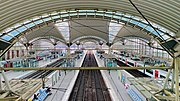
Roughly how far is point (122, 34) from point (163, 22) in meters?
28.8

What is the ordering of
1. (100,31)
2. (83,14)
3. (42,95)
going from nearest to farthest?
(42,95) < (83,14) < (100,31)

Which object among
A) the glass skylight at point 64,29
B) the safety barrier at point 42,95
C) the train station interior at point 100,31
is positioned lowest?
the safety barrier at point 42,95

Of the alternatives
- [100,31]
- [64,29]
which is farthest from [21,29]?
[64,29]

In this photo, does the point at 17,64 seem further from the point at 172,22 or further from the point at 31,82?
the point at 172,22

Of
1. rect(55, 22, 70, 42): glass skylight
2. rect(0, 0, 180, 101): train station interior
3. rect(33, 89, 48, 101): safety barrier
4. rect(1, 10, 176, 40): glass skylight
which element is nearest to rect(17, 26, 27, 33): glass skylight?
rect(1, 10, 176, 40): glass skylight

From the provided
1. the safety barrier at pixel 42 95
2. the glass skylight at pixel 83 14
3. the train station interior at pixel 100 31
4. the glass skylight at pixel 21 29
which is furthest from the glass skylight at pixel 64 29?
the safety barrier at pixel 42 95

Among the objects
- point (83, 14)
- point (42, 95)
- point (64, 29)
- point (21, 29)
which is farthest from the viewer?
point (64, 29)

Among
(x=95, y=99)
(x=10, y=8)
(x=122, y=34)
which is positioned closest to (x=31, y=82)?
(x=95, y=99)

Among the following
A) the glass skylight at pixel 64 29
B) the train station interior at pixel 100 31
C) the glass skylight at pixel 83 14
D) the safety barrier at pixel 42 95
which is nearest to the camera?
the train station interior at pixel 100 31

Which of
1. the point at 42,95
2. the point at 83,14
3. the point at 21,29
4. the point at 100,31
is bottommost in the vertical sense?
the point at 42,95

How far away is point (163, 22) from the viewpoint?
1192 cm

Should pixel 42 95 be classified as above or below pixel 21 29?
below

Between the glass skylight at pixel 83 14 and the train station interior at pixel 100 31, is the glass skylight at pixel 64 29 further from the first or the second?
the glass skylight at pixel 83 14

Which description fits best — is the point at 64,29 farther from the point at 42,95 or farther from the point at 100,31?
the point at 42,95
